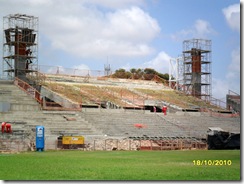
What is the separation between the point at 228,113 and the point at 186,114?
2.69 meters

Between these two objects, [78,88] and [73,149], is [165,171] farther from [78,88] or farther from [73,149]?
[78,88]

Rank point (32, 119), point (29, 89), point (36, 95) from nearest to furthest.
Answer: point (32, 119) → point (36, 95) → point (29, 89)

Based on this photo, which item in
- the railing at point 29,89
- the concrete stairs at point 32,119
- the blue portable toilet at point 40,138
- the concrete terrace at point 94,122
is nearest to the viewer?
the blue portable toilet at point 40,138

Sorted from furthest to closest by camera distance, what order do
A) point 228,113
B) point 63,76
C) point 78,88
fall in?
point 63,76 → point 78,88 → point 228,113

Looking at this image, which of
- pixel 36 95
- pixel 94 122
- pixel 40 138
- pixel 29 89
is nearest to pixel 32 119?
pixel 94 122

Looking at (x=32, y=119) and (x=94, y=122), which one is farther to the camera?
(x=94, y=122)

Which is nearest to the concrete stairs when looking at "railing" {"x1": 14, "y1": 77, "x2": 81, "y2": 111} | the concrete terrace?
the concrete terrace

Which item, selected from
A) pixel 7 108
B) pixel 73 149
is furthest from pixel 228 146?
pixel 7 108

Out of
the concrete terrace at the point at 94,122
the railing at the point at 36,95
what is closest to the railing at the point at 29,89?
the railing at the point at 36,95

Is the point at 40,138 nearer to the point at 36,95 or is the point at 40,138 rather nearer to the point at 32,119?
the point at 32,119

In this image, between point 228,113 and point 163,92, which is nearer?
point 228,113

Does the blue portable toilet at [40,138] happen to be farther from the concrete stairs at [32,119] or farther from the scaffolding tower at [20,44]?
the scaffolding tower at [20,44]

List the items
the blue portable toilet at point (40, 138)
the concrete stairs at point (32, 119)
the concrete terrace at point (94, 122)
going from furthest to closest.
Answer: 1. the concrete terrace at point (94, 122)
2. the concrete stairs at point (32, 119)
3. the blue portable toilet at point (40, 138)

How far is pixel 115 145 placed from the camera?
995 inches
